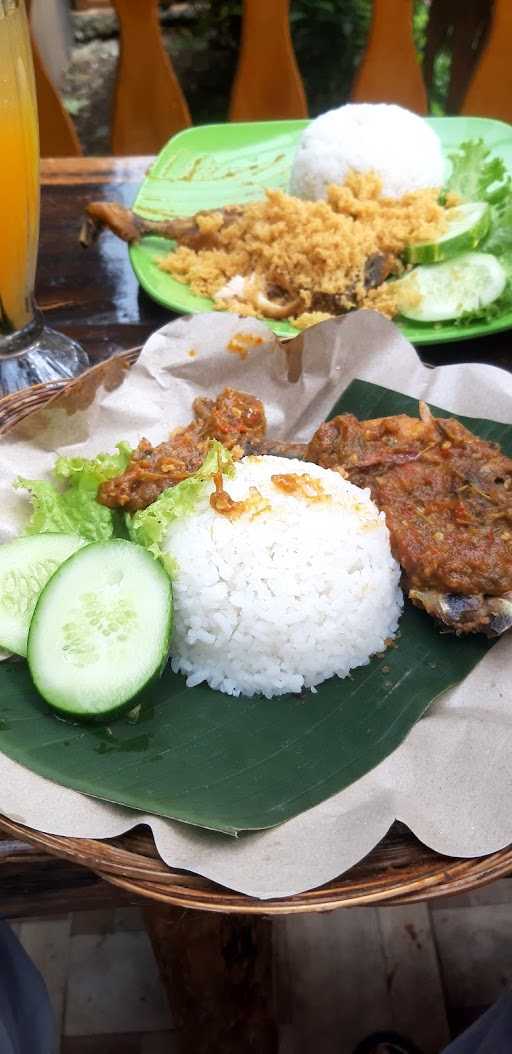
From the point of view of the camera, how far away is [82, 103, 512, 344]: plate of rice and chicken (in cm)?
316

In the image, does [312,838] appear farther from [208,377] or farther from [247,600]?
[208,377]

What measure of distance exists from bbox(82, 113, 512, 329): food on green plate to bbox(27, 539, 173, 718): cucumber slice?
1372mm

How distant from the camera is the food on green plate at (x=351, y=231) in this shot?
3184 mm

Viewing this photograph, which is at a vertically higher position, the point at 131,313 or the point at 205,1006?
the point at 131,313

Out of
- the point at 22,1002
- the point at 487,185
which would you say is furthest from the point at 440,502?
the point at 487,185

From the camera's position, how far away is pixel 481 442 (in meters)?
2.38

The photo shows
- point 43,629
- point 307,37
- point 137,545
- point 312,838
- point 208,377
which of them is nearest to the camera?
point 312,838

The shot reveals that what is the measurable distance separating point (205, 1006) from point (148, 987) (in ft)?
2.47

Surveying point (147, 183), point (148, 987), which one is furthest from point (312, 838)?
point (147, 183)

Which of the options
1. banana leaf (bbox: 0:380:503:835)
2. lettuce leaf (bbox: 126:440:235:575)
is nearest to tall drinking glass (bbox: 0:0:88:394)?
lettuce leaf (bbox: 126:440:235:575)

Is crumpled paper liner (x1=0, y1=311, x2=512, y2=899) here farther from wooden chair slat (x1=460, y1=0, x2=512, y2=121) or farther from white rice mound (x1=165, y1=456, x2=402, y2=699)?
wooden chair slat (x1=460, y1=0, x2=512, y2=121)

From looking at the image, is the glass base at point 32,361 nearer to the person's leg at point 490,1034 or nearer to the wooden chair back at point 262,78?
the person's leg at point 490,1034

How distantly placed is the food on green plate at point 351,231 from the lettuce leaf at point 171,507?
2.97 ft

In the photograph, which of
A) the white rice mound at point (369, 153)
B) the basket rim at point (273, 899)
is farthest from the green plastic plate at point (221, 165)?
the basket rim at point (273, 899)
